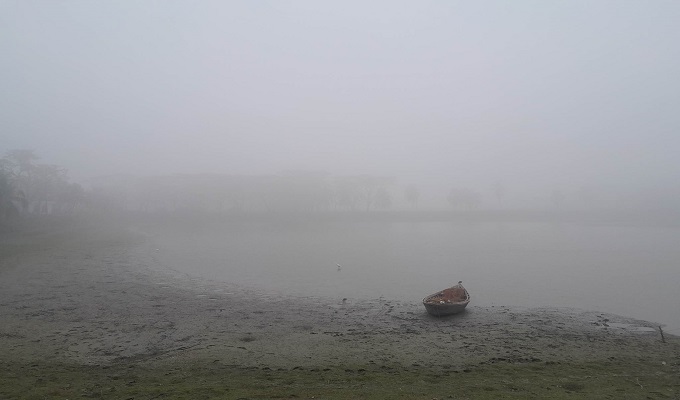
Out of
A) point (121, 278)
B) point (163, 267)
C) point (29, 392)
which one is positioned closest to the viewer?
point (29, 392)

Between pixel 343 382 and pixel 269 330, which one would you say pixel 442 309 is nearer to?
pixel 269 330

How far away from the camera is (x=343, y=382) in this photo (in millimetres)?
8922

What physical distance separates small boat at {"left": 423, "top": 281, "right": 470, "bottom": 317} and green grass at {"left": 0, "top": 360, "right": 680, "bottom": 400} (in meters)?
5.73

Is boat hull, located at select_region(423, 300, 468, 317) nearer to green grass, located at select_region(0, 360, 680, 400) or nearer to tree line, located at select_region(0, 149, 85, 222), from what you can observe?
green grass, located at select_region(0, 360, 680, 400)

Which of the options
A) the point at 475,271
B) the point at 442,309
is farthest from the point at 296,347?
the point at 475,271

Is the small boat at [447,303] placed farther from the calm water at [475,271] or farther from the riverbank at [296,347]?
the calm water at [475,271]

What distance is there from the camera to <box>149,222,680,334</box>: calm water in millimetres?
21312

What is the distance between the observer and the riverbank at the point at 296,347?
339 inches

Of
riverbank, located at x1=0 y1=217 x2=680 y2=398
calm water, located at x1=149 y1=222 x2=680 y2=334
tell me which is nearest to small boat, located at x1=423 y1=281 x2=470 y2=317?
riverbank, located at x1=0 y1=217 x2=680 y2=398

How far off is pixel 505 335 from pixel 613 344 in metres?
3.10

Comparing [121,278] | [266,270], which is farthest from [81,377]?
[266,270]

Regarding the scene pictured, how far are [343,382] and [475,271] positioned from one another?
75.8ft

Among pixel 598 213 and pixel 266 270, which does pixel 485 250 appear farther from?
pixel 598 213

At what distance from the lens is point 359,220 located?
10375 cm
